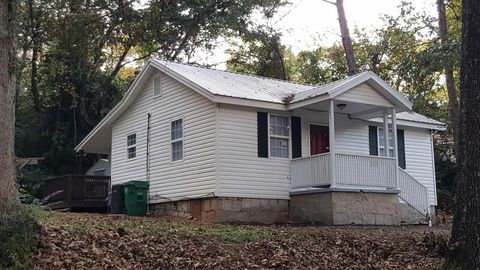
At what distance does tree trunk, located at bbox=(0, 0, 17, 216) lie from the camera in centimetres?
775

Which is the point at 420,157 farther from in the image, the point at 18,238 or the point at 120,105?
the point at 18,238

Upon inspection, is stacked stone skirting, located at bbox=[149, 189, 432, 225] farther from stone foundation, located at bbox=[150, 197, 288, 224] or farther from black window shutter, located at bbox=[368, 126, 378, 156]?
black window shutter, located at bbox=[368, 126, 378, 156]

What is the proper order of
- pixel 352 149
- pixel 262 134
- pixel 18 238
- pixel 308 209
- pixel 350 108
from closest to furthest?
1. pixel 18 238
2. pixel 308 209
3. pixel 262 134
4. pixel 350 108
5. pixel 352 149

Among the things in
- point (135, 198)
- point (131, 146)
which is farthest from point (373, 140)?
point (131, 146)

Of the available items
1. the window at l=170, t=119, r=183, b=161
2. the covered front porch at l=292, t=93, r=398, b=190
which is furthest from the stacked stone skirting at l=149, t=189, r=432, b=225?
the window at l=170, t=119, r=183, b=161

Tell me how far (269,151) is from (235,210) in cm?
198

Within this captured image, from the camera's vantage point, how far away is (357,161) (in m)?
15.4

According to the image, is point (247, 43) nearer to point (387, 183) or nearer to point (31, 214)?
point (387, 183)

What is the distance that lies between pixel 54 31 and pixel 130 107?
349 cm

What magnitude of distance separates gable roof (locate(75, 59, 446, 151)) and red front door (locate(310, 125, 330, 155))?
1.20m

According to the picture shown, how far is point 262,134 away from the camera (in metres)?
15.5

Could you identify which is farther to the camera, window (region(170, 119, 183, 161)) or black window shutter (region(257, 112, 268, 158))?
window (region(170, 119, 183, 161))

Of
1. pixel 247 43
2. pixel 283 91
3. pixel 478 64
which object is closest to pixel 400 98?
pixel 283 91

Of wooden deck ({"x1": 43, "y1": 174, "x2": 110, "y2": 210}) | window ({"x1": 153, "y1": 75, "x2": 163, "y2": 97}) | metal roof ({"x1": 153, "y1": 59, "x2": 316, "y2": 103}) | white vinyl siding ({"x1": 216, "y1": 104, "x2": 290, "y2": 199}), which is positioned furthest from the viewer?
wooden deck ({"x1": 43, "y1": 174, "x2": 110, "y2": 210})
